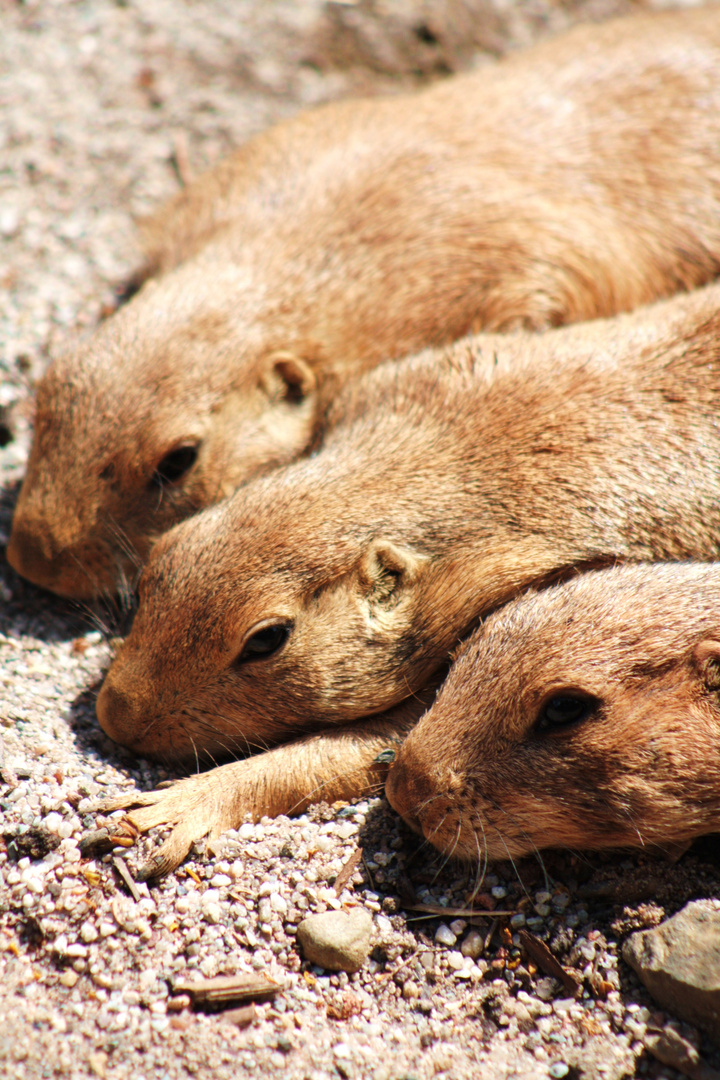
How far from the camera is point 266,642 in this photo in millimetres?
4496

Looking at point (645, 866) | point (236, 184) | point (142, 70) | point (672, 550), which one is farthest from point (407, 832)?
point (142, 70)

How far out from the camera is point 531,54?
7.23m

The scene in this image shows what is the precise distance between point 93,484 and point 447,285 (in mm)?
2342

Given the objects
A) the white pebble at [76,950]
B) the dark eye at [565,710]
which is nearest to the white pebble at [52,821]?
the white pebble at [76,950]

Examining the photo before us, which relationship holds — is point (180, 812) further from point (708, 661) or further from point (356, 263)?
point (356, 263)

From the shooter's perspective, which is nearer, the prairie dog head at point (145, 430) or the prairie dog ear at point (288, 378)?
the prairie dog head at point (145, 430)

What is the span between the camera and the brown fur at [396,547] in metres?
4.51

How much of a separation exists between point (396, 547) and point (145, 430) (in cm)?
152

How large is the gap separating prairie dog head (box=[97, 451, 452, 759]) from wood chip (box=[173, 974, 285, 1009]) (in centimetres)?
122

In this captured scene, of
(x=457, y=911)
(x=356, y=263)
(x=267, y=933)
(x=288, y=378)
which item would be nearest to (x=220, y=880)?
(x=267, y=933)

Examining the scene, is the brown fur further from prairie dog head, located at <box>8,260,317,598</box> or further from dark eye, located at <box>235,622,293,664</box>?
prairie dog head, located at <box>8,260,317,598</box>

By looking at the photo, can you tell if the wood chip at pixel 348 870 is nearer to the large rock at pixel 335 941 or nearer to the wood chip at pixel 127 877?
the large rock at pixel 335 941

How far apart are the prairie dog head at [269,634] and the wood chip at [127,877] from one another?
0.72 m

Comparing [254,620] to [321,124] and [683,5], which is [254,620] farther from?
[683,5]
